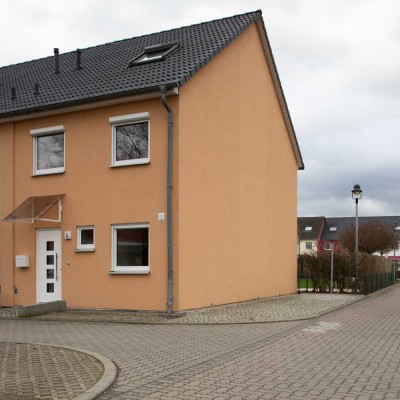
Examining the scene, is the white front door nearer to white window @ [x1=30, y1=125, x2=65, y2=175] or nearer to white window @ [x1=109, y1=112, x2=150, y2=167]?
white window @ [x1=30, y1=125, x2=65, y2=175]

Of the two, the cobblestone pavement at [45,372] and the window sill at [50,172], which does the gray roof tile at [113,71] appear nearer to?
the window sill at [50,172]

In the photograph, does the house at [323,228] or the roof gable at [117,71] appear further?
the house at [323,228]

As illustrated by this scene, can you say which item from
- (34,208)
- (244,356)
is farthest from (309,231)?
(244,356)

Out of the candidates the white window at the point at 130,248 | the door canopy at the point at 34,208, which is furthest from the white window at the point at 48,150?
the white window at the point at 130,248

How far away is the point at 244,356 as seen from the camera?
861cm

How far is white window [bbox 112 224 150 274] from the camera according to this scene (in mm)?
14742

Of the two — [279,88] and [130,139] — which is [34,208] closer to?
[130,139]

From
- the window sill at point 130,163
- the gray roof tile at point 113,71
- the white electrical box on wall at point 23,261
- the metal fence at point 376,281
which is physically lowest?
the metal fence at point 376,281

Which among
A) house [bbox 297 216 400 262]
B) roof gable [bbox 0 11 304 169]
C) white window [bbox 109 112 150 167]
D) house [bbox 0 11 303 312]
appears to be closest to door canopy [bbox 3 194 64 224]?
house [bbox 0 11 303 312]

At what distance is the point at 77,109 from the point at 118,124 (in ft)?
4.45

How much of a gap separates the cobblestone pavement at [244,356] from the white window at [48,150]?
4931 millimetres

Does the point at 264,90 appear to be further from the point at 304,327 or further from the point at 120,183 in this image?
the point at 304,327

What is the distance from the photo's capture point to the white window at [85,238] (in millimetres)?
15531

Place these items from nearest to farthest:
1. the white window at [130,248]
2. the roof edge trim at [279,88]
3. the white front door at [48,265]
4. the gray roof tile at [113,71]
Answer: the white window at [130,248]
the gray roof tile at [113,71]
the white front door at [48,265]
the roof edge trim at [279,88]
